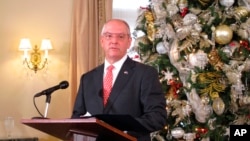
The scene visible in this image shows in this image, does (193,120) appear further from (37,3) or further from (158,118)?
(37,3)

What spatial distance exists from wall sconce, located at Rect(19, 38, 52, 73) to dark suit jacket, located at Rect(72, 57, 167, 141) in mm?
2651

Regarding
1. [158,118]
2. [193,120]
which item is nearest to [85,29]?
[193,120]

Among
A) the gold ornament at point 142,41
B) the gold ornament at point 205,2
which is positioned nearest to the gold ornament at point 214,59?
the gold ornament at point 205,2

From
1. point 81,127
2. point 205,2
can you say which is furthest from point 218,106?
point 81,127

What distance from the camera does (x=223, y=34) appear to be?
3.85 metres

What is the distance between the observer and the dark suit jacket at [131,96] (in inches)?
92.3

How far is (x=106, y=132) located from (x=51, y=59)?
141 inches

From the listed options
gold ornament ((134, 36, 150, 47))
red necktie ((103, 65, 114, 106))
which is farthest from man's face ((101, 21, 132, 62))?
gold ornament ((134, 36, 150, 47))

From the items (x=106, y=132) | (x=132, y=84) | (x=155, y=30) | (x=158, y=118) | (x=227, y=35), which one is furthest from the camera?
(x=155, y=30)

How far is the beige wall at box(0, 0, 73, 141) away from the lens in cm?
519

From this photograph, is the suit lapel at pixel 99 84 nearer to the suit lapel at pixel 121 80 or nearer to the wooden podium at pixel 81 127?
the suit lapel at pixel 121 80

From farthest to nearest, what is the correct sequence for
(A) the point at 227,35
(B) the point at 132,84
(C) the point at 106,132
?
(A) the point at 227,35
(B) the point at 132,84
(C) the point at 106,132

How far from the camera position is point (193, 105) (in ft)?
12.7

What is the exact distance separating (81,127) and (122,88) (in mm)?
624
